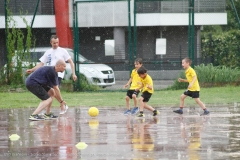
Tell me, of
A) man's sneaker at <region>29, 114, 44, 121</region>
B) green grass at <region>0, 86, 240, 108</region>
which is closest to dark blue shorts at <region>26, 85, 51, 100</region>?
man's sneaker at <region>29, 114, 44, 121</region>

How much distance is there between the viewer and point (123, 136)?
12.0m

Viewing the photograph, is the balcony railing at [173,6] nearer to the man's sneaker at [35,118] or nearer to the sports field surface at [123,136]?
the sports field surface at [123,136]

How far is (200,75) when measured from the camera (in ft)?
77.6

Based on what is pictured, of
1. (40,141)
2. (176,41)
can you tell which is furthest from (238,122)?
(176,41)

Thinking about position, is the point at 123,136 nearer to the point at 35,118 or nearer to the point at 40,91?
the point at 40,91

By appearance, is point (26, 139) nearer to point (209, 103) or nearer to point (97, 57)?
point (209, 103)

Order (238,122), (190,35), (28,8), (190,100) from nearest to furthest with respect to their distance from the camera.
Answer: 1. (238,122)
2. (190,100)
3. (190,35)
4. (28,8)

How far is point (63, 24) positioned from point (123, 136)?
13.2 metres

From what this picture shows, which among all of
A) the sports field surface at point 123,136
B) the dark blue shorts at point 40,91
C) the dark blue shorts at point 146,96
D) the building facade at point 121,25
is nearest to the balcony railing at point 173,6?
the building facade at point 121,25

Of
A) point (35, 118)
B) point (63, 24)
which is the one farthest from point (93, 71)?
point (35, 118)

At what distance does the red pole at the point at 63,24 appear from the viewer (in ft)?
79.3

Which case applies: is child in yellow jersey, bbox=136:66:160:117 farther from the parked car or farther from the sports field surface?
the parked car

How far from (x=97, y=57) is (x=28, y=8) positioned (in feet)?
24.1

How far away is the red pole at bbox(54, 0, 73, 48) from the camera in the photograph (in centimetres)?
2417
